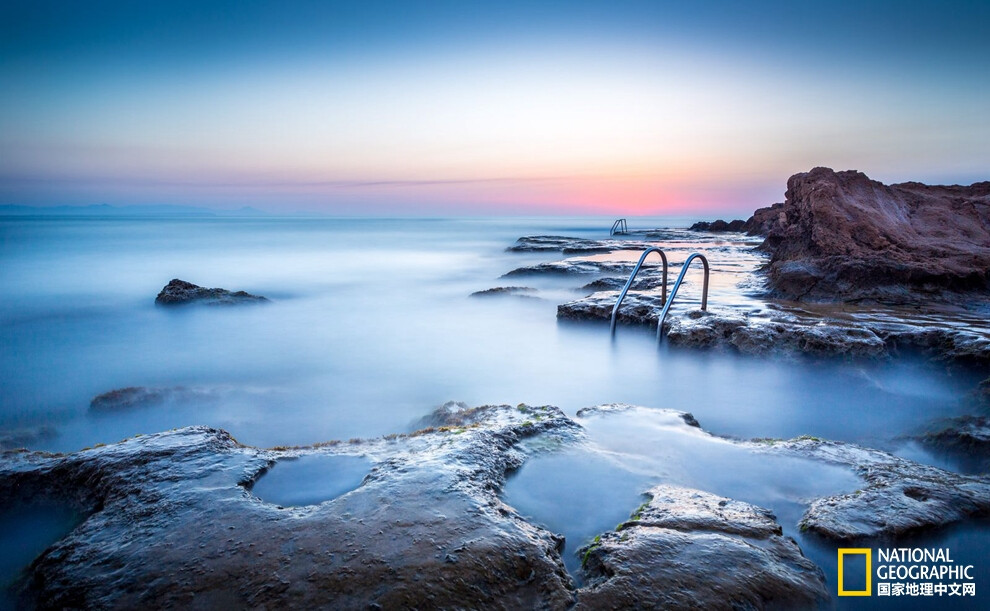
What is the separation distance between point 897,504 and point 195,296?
14.3 m

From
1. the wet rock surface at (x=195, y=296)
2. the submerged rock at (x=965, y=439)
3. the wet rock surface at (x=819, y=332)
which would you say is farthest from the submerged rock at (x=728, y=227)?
the submerged rock at (x=965, y=439)

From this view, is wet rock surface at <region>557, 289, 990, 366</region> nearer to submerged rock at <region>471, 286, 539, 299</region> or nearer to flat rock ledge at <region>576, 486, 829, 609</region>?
submerged rock at <region>471, 286, 539, 299</region>

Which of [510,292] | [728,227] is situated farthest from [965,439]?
[728,227]

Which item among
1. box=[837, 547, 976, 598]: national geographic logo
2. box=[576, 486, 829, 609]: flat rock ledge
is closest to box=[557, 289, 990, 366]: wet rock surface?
box=[837, 547, 976, 598]: national geographic logo

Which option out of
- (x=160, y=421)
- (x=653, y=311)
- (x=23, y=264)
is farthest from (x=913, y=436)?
(x=23, y=264)

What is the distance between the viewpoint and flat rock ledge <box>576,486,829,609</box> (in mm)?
2137

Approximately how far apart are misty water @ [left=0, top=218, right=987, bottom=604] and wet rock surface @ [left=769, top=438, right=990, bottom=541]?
0.62ft

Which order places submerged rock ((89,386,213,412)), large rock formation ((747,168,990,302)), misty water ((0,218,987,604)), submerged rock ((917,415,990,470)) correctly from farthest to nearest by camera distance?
large rock formation ((747,168,990,302)) → submerged rock ((89,386,213,412)) → submerged rock ((917,415,990,470)) → misty water ((0,218,987,604))

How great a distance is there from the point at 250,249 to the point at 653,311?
34.1m

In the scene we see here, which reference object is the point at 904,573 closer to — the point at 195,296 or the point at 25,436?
the point at 25,436

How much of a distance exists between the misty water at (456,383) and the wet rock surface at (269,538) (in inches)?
14.4

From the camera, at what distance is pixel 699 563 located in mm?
2322

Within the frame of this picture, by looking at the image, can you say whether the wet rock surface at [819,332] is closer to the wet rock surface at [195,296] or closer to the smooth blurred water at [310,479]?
the smooth blurred water at [310,479]

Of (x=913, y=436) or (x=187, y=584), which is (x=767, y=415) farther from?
(x=187, y=584)
